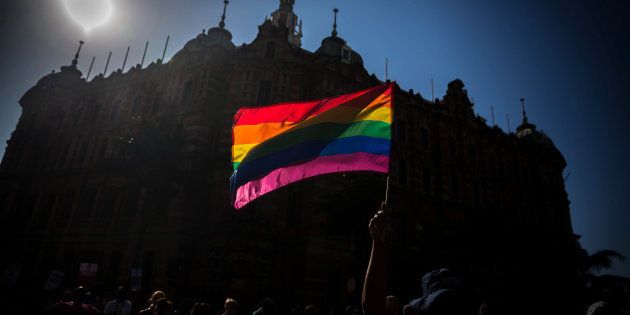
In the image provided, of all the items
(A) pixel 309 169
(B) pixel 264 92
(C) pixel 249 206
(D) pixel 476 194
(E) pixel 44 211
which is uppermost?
(B) pixel 264 92

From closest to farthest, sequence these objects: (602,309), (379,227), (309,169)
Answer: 1. (379,227)
2. (602,309)
3. (309,169)

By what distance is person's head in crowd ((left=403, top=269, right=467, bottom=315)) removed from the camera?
2.20m

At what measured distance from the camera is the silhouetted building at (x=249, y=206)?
2058 cm

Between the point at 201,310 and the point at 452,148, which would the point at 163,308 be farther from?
the point at 452,148

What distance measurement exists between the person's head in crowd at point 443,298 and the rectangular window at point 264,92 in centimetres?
2395

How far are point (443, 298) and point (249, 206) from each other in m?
20.3

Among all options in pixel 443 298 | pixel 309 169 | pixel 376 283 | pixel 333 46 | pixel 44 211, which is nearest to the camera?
pixel 443 298

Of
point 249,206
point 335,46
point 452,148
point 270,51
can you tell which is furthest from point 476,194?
point 270,51

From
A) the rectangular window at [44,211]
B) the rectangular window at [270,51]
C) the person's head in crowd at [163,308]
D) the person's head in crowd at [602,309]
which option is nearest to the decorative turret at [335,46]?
the rectangular window at [270,51]

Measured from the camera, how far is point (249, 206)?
864 inches

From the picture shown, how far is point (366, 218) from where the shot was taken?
17797 mm

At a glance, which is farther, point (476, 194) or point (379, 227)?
point (476, 194)

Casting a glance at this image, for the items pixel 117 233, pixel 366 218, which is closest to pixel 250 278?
pixel 366 218

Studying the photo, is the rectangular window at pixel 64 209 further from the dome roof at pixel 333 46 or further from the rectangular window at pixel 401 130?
the rectangular window at pixel 401 130
